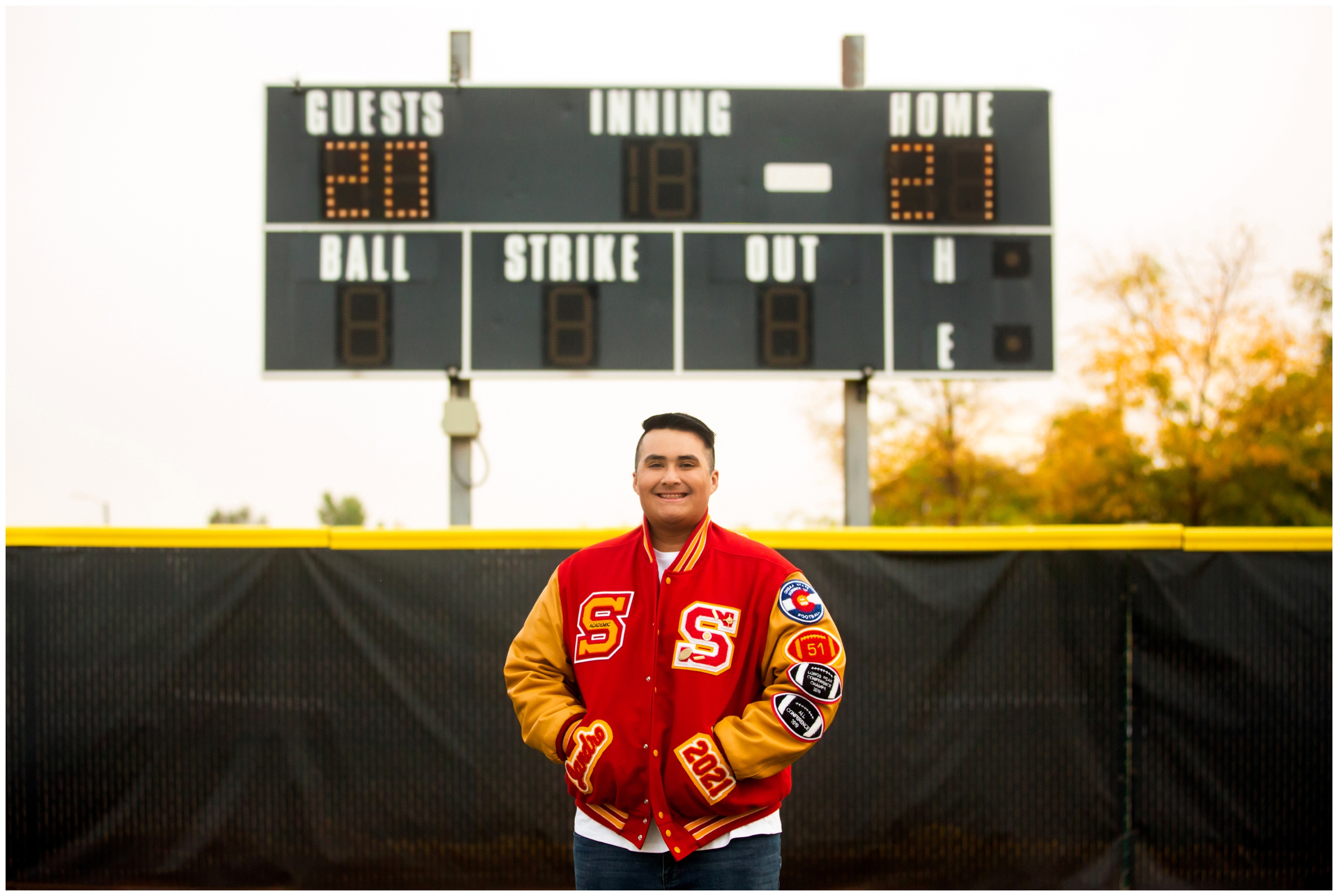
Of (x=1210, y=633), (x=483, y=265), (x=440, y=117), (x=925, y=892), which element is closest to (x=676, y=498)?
(x=925, y=892)

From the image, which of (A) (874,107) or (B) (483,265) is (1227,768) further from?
(B) (483,265)

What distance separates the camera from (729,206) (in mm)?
6477

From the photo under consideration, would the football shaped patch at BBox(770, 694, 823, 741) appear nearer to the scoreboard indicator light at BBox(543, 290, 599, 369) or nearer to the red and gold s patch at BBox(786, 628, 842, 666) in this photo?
the red and gold s patch at BBox(786, 628, 842, 666)

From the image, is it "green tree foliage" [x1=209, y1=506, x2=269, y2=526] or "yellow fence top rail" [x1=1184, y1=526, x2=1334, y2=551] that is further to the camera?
"green tree foliage" [x1=209, y1=506, x2=269, y2=526]

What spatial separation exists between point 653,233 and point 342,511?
104229 mm

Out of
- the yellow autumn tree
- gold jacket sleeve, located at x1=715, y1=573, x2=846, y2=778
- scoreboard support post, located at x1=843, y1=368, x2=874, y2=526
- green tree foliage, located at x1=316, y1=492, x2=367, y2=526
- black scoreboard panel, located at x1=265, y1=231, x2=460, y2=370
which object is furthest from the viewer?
green tree foliage, located at x1=316, y1=492, x2=367, y2=526

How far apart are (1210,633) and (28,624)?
5.69m

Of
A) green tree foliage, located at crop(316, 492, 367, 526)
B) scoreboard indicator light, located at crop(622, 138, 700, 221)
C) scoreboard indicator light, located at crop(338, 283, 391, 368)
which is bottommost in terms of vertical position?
green tree foliage, located at crop(316, 492, 367, 526)

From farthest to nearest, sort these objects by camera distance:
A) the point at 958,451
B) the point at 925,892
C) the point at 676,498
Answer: the point at 958,451
the point at 925,892
the point at 676,498

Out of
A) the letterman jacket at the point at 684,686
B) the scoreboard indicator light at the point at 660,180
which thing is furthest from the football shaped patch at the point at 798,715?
→ the scoreboard indicator light at the point at 660,180

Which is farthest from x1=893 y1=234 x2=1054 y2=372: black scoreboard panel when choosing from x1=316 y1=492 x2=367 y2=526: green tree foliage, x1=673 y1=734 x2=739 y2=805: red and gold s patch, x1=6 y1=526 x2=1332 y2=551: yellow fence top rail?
x1=316 y1=492 x2=367 y2=526: green tree foliage

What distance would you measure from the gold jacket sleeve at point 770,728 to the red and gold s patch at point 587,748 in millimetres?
258

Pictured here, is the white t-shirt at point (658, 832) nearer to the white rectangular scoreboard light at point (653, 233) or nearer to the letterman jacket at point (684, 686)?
the letterman jacket at point (684, 686)

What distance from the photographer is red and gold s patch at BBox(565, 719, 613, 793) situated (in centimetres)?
218
